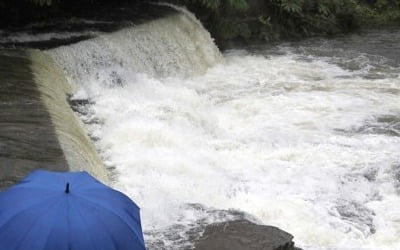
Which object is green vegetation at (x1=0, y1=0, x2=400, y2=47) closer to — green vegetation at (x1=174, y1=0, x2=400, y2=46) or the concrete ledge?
green vegetation at (x1=174, y1=0, x2=400, y2=46)

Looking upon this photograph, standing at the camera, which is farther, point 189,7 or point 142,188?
point 189,7

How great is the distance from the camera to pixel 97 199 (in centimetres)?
230

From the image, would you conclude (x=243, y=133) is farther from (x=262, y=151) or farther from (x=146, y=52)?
(x=146, y=52)

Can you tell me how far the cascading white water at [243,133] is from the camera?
19.6 feet

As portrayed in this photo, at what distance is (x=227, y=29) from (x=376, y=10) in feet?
19.1

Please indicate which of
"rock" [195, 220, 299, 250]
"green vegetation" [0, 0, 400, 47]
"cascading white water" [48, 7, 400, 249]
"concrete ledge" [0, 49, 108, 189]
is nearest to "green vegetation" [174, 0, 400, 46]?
"green vegetation" [0, 0, 400, 47]

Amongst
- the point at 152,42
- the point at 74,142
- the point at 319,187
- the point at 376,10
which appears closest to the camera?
the point at 74,142

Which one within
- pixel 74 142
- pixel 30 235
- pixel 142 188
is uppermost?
pixel 30 235

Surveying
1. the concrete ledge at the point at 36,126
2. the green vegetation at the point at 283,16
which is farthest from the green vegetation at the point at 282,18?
the concrete ledge at the point at 36,126

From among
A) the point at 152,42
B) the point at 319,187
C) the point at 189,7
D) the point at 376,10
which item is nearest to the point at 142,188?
the point at 319,187

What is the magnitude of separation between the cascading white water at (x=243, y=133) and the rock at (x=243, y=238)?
309mm

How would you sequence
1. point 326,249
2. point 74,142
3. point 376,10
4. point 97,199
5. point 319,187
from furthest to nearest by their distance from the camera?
point 376,10, point 319,187, point 74,142, point 326,249, point 97,199

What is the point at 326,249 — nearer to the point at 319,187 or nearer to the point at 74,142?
the point at 319,187

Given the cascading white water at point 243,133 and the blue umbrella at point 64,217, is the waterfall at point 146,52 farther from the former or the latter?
the blue umbrella at point 64,217
